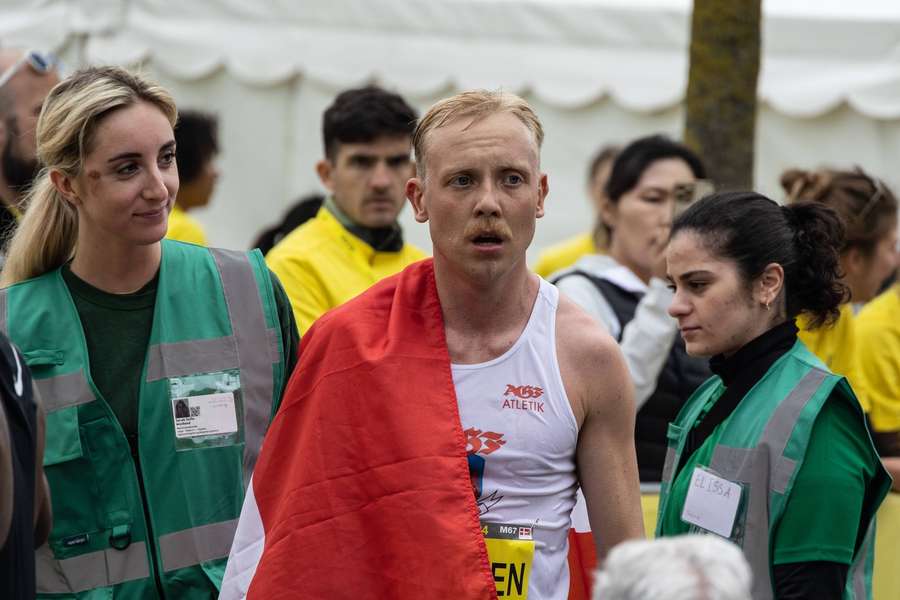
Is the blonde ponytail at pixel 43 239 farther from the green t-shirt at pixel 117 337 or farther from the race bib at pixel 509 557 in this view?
the race bib at pixel 509 557

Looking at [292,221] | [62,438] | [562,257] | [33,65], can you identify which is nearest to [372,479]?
[62,438]

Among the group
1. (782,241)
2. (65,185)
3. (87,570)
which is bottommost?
(87,570)

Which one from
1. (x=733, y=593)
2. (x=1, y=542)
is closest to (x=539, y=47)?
(x=1, y=542)

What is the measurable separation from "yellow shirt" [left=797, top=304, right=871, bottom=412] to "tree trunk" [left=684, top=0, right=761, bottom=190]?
1669 millimetres

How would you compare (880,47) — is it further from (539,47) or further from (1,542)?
(1,542)

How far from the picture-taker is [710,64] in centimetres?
649

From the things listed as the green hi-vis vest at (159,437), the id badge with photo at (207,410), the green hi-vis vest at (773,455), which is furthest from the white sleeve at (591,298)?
the id badge with photo at (207,410)

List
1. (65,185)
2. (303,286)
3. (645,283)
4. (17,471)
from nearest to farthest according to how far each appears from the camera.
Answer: (17,471) → (65,185) → (303,286) → (645,283)

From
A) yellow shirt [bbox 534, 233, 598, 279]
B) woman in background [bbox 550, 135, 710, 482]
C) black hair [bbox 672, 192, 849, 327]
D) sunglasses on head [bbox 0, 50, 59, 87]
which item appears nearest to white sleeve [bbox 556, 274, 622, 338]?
woman in background [bbox 550, 135, 710, 482]

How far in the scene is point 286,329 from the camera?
361cm

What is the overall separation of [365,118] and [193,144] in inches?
72.9

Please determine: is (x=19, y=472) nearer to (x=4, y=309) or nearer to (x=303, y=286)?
(x=4, y=309)

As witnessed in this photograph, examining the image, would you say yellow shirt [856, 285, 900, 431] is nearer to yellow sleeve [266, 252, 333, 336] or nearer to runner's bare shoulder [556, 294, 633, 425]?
yellow sleeve [266, 252, 333, 336]

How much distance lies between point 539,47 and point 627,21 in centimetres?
62
